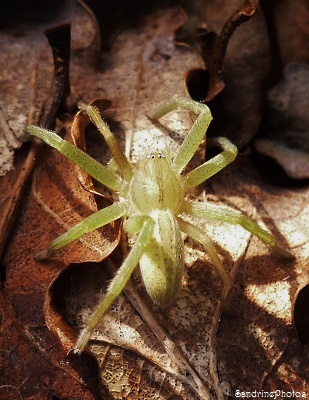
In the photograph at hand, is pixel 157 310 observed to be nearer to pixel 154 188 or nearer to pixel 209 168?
pixel 154 188

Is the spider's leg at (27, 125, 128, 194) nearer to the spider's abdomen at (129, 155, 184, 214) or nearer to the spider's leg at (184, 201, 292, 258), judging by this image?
the spider's abdomen at (129, 155, 184, 214)

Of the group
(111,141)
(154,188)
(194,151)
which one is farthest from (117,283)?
(194,151)

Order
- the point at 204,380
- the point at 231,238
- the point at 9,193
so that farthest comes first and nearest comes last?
the point at 231,238 < the point at 9,193 < the point at 204,380

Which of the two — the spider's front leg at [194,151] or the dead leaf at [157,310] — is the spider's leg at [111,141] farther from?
the spider's front leg at [194,151]

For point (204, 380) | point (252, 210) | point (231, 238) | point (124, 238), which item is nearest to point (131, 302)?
point (124, 238)

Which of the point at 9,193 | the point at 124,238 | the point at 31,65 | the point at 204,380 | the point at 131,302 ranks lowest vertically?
the point at 204,380

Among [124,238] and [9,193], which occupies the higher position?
[9,193]

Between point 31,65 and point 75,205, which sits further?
point 31,65

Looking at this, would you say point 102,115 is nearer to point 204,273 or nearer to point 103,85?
point 103,85

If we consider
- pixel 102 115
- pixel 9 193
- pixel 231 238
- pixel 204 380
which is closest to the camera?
pixel 204 380
